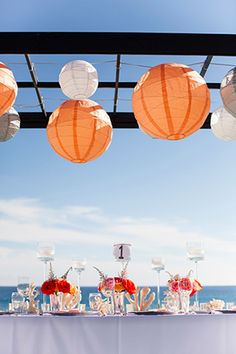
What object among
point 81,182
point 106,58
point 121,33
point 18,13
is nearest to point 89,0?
point 18,13

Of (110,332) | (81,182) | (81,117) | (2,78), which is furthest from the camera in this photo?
(81,182)

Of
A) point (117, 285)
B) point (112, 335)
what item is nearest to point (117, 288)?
point (117, 285)

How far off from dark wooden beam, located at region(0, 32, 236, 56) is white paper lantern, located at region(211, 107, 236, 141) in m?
0.47

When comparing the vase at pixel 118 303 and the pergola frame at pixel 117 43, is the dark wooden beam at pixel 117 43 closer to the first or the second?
the pergola frame at pixel 117 43

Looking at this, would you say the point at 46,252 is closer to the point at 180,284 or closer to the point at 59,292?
the point at 59,292

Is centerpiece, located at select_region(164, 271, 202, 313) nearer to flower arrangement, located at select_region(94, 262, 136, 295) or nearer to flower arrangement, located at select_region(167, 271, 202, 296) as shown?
flower arrangement, located at select_region(167, 271, 202, 296)

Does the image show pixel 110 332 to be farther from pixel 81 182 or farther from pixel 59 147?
pixel 81 182

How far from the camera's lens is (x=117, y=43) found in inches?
185

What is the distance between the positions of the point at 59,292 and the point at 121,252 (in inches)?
18.9

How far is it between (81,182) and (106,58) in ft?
68.6

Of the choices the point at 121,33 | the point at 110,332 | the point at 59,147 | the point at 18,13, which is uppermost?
the point at 18,13

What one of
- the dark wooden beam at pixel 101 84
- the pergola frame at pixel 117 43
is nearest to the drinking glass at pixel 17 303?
the pergola frame at pixel 117 43

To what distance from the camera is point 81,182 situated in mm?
26422

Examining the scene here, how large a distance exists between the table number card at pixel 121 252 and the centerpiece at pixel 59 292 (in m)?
0.34
